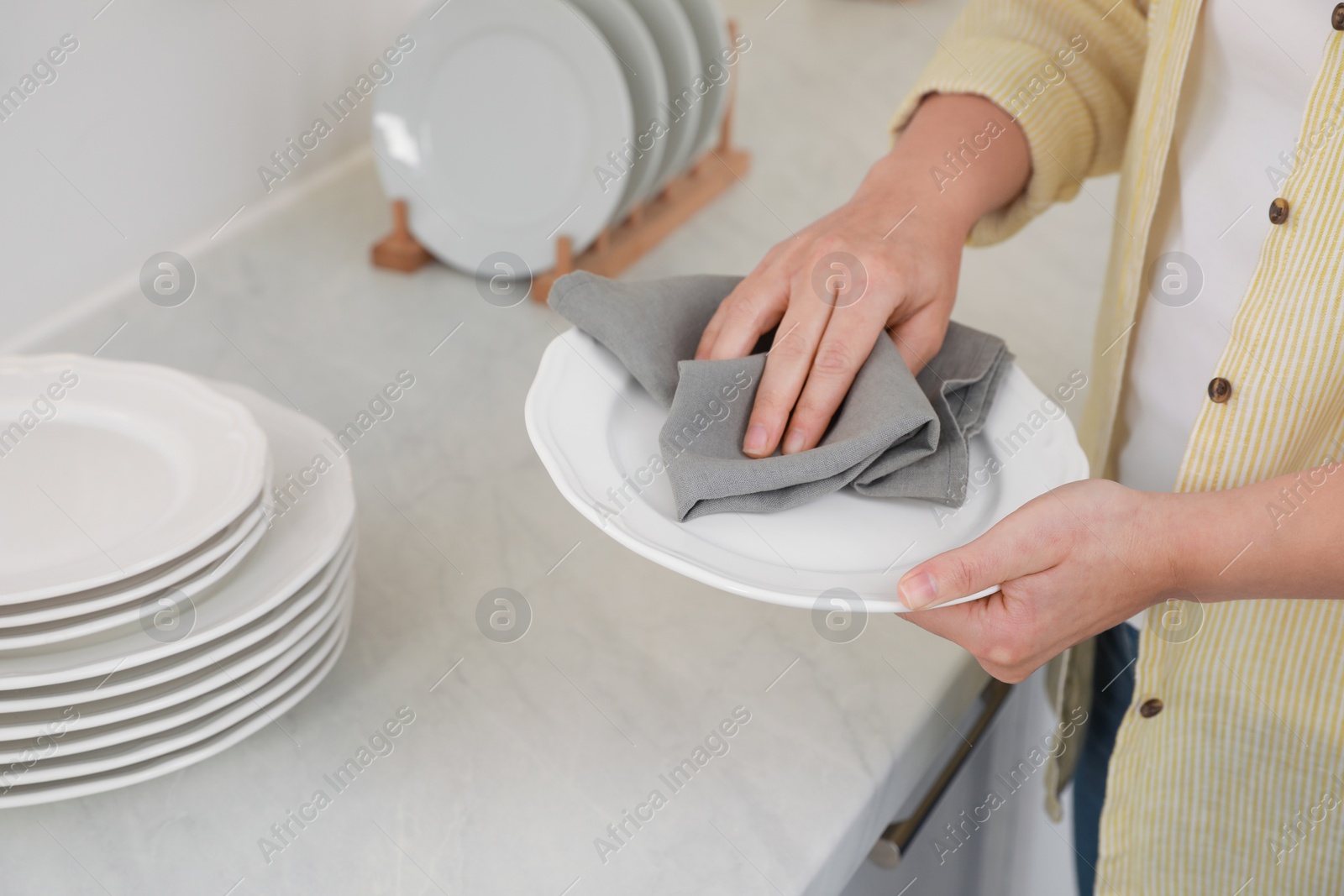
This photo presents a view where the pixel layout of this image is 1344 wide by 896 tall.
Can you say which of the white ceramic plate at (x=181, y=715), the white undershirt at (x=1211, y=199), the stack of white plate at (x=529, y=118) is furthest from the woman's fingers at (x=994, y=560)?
the stack of white plate at (x=529, y=118)

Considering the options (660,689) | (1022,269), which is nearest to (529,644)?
(660,689)

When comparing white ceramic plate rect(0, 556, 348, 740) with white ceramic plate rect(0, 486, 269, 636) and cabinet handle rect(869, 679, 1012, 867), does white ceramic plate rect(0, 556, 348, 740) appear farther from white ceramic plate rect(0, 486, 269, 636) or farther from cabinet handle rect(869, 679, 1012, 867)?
cabinet handle rect(869, 679, 1012, 867)

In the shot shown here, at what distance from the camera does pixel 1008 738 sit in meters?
1.05

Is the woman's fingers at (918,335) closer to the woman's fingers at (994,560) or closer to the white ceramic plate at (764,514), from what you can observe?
the white ceramic plate at (764,514)

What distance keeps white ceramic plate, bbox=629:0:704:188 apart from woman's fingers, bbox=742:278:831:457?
592 millimetres

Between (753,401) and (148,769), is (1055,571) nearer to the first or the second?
(753,401)

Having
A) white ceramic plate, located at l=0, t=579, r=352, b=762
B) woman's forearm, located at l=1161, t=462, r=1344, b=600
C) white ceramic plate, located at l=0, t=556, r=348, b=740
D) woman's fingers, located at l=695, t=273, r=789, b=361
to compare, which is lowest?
white ceramic plate, located at l=0, t=579, r=352, b=762

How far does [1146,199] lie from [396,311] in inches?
29.1

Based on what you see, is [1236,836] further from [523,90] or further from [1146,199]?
[523,90]

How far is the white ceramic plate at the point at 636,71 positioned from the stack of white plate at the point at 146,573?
0.56m

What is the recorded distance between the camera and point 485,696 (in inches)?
29.1

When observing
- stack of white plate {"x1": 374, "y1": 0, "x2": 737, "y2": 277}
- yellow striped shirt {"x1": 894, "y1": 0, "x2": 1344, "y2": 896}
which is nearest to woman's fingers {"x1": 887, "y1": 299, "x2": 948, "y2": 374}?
yellow striped shirt {"x1": 894, "y1": 0, "x2": 1344, "y2": 896}

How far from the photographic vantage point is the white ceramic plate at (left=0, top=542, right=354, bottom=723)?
0.57 meters

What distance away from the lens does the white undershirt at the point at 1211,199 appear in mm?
650
